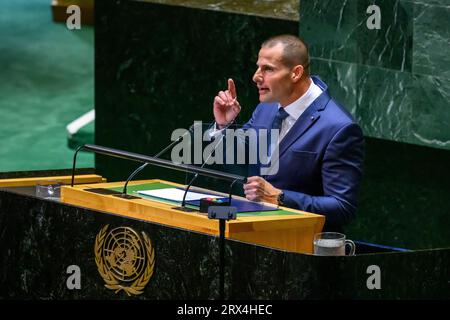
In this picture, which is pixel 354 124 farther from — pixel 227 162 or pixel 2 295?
pixel 2 295

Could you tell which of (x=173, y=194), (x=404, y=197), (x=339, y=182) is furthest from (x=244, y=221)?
(x=404, y=197)

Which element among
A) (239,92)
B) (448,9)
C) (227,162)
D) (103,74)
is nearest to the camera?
(227,162)

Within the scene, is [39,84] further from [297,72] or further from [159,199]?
[159,199]

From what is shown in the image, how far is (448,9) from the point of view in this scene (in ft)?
25.6

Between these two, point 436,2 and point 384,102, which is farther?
point 384,102

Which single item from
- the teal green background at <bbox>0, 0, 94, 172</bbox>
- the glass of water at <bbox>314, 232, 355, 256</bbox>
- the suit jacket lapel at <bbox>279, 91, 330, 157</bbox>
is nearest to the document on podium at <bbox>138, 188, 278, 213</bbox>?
the glass of water at <bbox>314, 232, 355, 256</bbox>

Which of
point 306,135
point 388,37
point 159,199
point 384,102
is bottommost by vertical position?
point 159,199

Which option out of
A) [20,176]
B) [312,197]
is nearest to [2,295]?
[20,176]

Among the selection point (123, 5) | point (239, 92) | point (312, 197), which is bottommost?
point (312, 197)

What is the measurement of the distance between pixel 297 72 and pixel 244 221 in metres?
1.05

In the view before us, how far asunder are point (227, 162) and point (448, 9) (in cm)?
248

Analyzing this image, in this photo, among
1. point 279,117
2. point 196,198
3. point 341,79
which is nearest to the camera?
point 196,198

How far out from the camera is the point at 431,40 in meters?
7.91

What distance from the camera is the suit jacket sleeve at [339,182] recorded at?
5785mm
